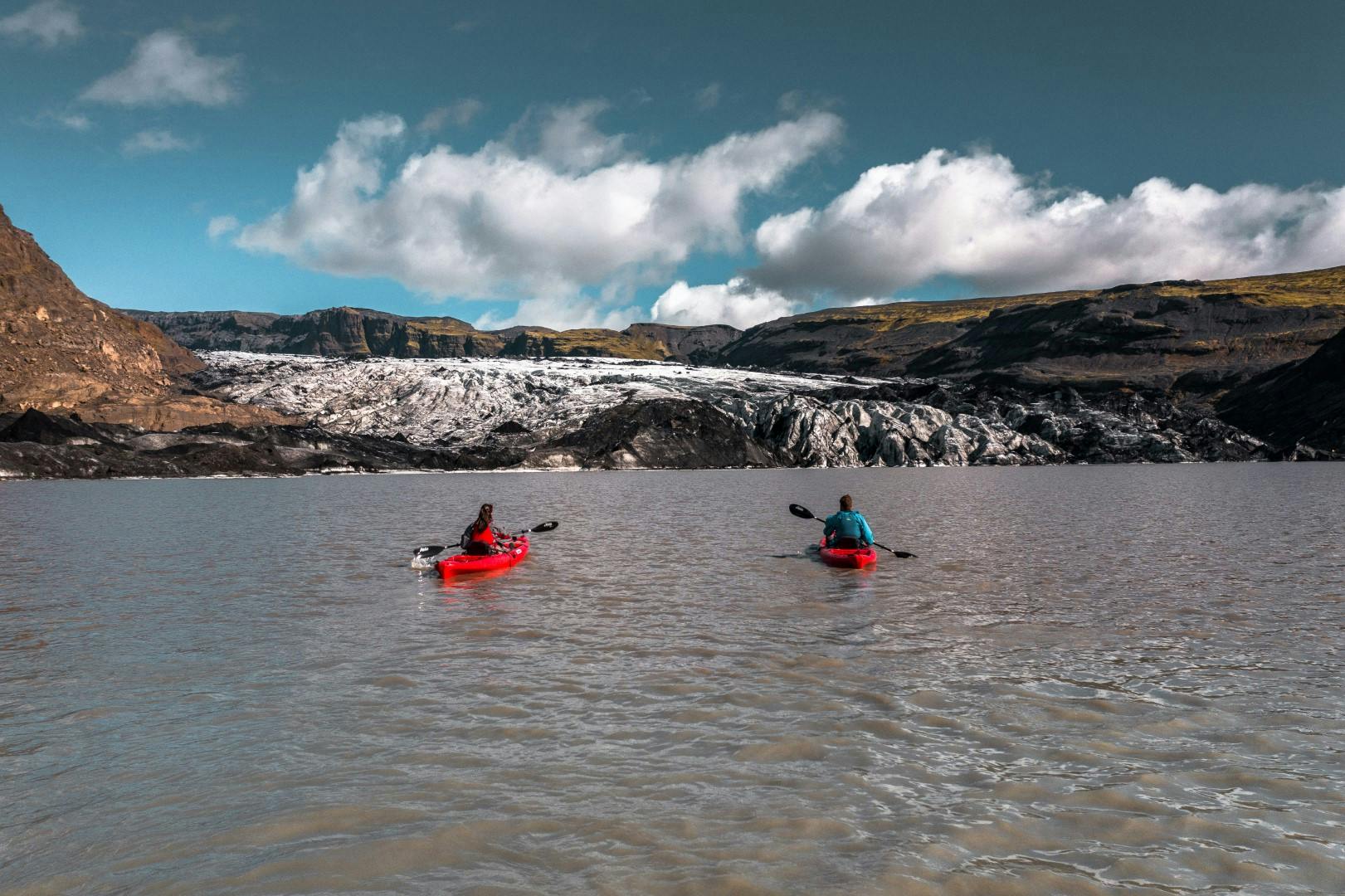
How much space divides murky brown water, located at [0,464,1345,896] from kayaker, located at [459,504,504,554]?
1.20m

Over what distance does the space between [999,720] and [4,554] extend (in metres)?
28.9

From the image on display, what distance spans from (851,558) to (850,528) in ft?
4.08

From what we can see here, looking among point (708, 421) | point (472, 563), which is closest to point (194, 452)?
point (708, 421)

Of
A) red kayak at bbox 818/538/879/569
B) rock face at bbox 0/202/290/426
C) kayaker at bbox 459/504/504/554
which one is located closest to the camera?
kayaker at bbox 459/504/504/554

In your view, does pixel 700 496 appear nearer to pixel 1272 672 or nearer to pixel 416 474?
pixel 1272 672

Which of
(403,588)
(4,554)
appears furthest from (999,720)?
(4,554)

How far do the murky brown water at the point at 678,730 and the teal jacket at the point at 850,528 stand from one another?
4.60ft

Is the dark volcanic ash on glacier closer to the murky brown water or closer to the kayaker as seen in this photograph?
the kayaker

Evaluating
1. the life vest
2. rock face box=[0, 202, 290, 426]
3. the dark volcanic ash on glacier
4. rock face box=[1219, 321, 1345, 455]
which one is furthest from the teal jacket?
rock face box=[1219, 321, 1345, 455]

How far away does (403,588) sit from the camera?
746 inches

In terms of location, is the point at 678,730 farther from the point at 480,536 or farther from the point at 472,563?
the point at 480,536

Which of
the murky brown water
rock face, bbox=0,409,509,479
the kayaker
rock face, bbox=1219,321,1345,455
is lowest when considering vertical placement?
the murky brown water

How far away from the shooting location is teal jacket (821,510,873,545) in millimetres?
22438

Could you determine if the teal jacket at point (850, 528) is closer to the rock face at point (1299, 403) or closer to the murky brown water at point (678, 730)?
the murky brown water at point (678, 730)
